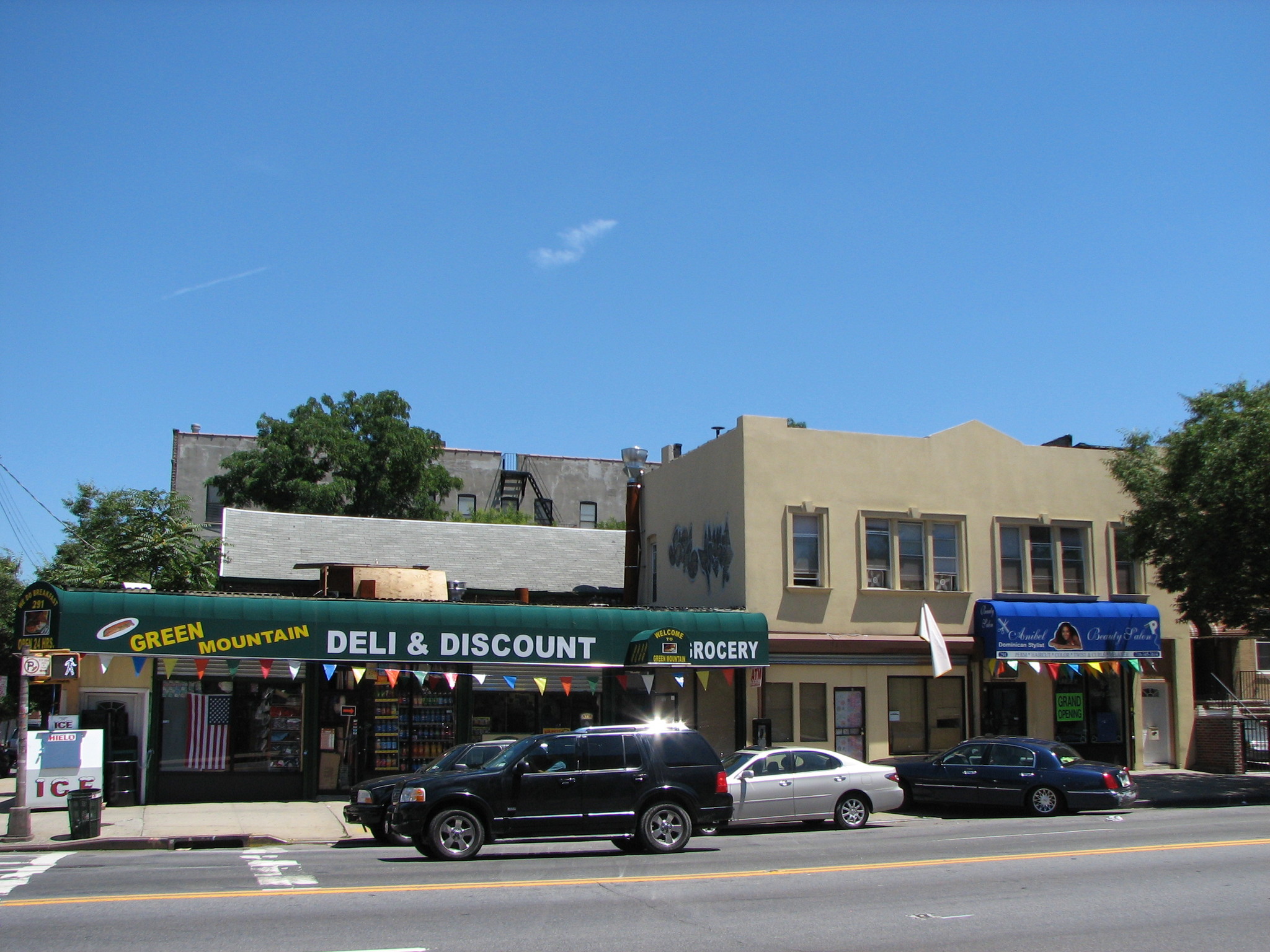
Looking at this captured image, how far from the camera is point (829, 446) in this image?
25.7 m

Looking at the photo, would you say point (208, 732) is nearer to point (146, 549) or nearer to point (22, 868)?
point (22, 868)

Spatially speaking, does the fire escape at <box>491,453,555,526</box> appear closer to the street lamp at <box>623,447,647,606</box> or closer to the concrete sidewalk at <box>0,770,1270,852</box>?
the street lamp at <box>623,447,647,606</box>

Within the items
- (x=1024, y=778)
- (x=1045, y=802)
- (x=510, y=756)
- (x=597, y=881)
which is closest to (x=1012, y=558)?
(x=1024, y=778)

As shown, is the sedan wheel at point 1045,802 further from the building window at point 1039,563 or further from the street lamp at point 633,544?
the street lamp at point 633,544

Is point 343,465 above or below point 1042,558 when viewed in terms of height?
above

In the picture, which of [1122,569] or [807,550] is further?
[1122,569]

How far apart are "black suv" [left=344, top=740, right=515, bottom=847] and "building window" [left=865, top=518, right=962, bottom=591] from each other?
37.2 feet

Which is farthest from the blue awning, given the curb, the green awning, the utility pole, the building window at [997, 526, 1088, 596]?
the utility pole

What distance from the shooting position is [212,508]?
51.8 m

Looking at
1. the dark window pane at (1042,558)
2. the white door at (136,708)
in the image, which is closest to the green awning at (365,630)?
the white door at (136,708)

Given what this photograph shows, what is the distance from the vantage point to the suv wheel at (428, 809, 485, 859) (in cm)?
1392

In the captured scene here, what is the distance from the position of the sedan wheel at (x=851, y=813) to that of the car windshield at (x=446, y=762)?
609 centimetres

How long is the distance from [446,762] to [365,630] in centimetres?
519

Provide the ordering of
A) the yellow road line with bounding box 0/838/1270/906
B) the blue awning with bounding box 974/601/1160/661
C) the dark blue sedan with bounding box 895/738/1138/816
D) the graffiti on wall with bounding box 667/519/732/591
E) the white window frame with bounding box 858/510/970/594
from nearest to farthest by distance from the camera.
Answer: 1. the yellow road line with bounding box 0/838/1270/906
2. the dark blue sedan with bounding box 895/738/1138/816
3. the blue awning with bounding box 974/601/1160/661
4. the white window frame with bounding box 858/510/970/594
5. the graffiti on wall with bounding box 667/519/732/591
